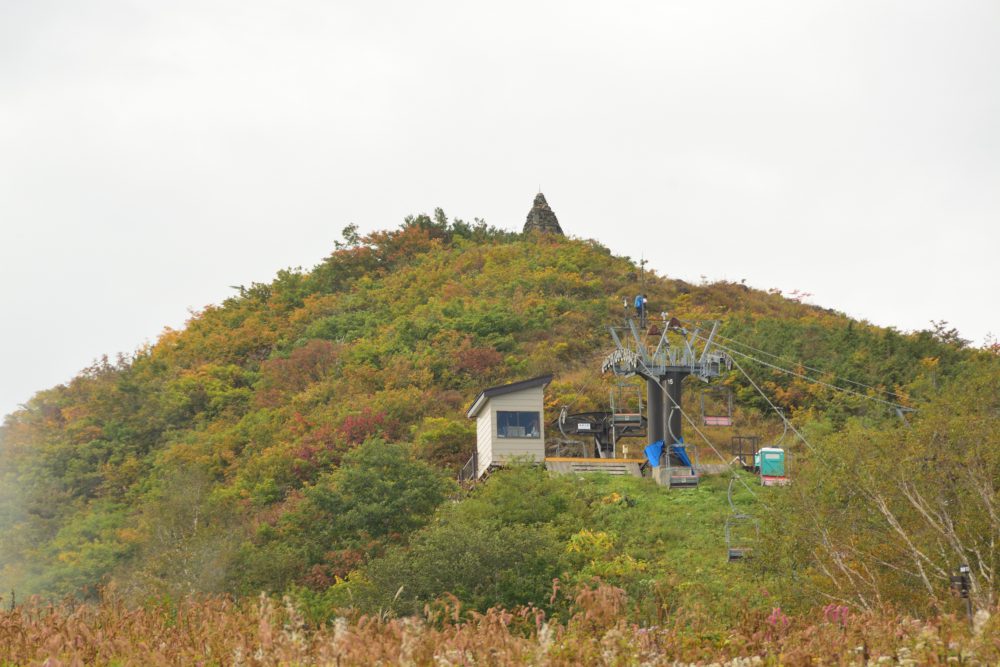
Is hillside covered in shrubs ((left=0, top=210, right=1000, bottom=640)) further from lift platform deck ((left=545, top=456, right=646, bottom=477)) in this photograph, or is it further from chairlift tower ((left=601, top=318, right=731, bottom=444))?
chairlift tower ((left=601, top=318, right=731, bottom=444))

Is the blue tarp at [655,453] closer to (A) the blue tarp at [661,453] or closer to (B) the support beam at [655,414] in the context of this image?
(A) the blue tarp at [661,453]

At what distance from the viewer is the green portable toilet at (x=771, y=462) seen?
30.3m

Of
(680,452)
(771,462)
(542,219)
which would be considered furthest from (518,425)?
(542,219)

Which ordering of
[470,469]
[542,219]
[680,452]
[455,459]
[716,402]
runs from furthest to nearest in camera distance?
1. [542,219]
2. [716,402]
3. [455,459]
4. [470,469]
5. [680,452]

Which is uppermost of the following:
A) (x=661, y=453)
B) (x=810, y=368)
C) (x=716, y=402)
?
(x=810, y=368)

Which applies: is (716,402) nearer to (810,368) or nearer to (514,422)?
(810,368)

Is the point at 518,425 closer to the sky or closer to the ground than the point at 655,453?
closer to the sky

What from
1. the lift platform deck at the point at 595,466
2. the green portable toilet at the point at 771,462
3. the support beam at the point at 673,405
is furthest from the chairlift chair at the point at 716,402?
the lift platform deck at the point at 595,466

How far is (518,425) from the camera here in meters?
30.8

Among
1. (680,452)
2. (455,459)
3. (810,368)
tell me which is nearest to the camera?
(680,452)

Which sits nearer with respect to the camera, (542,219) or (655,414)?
(655,414)

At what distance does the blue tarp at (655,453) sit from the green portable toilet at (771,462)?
2660 mm

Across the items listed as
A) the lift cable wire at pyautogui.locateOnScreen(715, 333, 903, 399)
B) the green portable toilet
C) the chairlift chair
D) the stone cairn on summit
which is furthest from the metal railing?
the stone cairn on summit

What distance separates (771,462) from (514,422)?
6.88m
